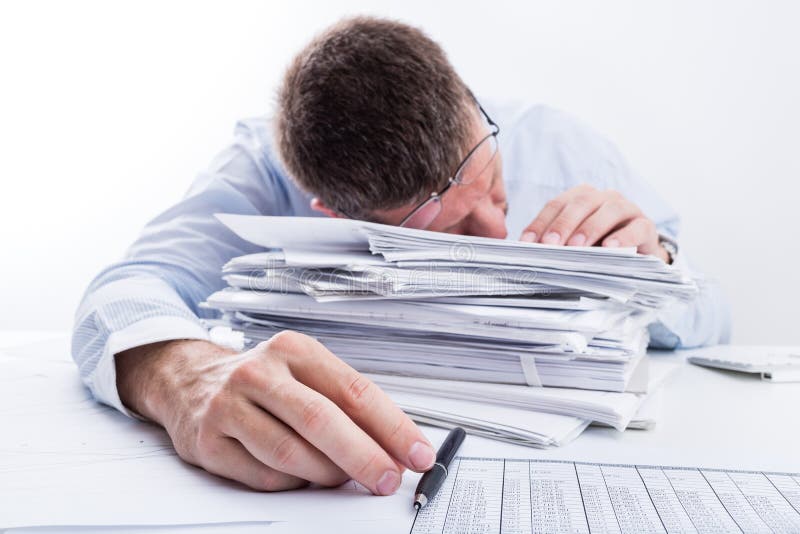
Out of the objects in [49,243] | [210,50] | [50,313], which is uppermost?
[210,50]

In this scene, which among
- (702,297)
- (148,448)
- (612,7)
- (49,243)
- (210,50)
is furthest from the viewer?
(49,243)

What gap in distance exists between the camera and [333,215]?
1.24m

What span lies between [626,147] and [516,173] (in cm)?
103

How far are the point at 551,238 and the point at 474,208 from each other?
10.7 inches

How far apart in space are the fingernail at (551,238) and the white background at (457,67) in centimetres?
158

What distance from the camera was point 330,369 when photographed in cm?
60

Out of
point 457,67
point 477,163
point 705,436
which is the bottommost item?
point 705,436

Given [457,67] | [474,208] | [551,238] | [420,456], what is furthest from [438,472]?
[457,67]

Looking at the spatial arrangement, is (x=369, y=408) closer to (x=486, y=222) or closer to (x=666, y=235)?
(x=486, y=222)

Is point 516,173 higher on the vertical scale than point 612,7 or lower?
lower

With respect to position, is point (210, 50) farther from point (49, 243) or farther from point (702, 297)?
point (702, 297)

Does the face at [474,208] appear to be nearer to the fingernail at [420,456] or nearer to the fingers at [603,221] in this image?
the fingers at [603,221]

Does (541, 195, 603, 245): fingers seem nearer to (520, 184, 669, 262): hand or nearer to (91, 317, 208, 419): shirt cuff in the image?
(520, 184, 669, 262): hand

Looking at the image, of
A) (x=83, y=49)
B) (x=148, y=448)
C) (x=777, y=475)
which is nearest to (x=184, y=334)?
(x=148, y=448)
